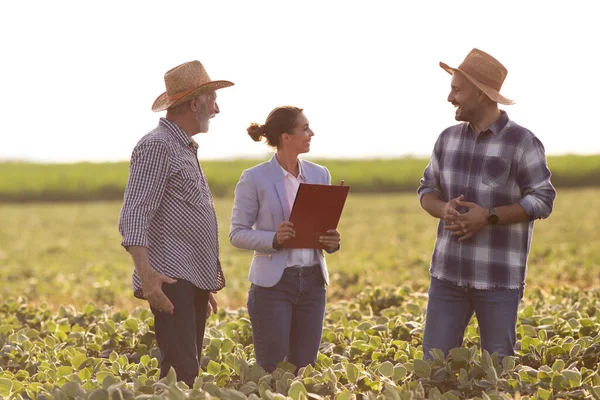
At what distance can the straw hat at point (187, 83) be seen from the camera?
16.3 feet

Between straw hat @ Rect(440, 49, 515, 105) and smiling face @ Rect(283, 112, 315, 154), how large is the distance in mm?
981

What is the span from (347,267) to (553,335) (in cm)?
729

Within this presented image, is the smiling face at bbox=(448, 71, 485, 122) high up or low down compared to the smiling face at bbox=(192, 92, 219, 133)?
up

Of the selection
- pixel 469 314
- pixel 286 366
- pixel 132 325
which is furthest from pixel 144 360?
pixel 469 314

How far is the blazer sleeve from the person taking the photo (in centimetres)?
535

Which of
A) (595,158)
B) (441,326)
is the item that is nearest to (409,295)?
(441,326)

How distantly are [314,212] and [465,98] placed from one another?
3.86 feet

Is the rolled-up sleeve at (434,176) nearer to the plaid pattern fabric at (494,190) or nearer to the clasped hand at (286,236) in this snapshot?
the plaid pattern fabric at (494,190)

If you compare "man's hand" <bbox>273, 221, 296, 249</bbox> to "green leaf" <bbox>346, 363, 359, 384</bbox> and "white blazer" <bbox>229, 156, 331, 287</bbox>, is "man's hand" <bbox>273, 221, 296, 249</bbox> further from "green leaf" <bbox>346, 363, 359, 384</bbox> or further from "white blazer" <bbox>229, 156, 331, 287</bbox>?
"green leaf" <bbox>346, 363, 359, 384</bbox>

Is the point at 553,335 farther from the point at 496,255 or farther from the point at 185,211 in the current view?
the point at 185,211

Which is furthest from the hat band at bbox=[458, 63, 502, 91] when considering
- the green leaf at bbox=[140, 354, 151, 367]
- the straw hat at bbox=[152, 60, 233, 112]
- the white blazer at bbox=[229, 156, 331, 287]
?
the green leaf at bbox=[140, 354, 151, 367]

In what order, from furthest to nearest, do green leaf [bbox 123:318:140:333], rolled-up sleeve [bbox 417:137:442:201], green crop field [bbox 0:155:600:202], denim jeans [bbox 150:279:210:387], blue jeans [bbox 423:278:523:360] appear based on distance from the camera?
green crop field [bbox 0:155:600:202], green leaf [bbox 123:318:140:333], rolled-up sleeve [bbox 417:137:442:201], blue jeans [bbox 423:278:523:360], denim jeans [bbox 150:279:210:387]

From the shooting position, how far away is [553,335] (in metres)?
7.09

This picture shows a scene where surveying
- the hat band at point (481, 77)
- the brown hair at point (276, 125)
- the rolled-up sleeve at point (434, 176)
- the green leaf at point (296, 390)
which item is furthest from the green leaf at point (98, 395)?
the hat band at point (481, 77)
